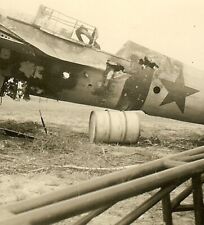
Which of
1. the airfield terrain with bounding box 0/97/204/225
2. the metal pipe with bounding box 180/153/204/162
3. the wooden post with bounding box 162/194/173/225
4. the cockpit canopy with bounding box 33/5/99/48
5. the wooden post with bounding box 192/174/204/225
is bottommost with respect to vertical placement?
the airfield terrain with bounding box 0/97/204/225

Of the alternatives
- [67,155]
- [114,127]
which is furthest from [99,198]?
[114,127]

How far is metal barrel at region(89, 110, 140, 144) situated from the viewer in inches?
344

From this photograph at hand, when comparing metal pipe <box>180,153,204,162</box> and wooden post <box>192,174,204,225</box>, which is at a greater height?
metal pipe <box>180,153,204,162</box>

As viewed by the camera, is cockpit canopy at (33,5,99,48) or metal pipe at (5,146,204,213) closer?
metal pipe at (5,146,204,213)

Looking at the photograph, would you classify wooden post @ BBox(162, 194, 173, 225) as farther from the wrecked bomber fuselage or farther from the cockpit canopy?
the cockpit canopy

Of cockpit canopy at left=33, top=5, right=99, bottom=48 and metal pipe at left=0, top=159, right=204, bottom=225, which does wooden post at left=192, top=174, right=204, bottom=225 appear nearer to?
metal pipe at left=0, top=159, right=204, bottom=225

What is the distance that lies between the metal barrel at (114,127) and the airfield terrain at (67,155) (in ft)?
0.61

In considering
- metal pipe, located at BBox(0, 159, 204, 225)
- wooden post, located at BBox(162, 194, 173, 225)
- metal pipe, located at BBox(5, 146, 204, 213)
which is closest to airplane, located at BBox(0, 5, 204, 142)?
wooden post, located at BBox(162, 194, 173, 225)

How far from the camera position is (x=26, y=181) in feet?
18.3

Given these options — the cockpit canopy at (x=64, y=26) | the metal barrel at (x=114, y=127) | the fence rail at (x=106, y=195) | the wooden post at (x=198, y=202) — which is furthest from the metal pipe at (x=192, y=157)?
the cockpit canopy at (x=64, y=26)

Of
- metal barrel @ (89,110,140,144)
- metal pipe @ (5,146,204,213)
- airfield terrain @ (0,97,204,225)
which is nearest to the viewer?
metal pipe @ (5,146,204,213)

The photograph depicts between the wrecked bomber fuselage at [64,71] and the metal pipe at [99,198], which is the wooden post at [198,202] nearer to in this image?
the metal pipe at [99,198]

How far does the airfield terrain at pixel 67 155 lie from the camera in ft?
15.9

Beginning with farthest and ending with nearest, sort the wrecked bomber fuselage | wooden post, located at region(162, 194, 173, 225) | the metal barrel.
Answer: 1. the metal barrel
2. the wrecked bomber fuselage
3. wooden post, located at region(162, 194, 173, 225)
